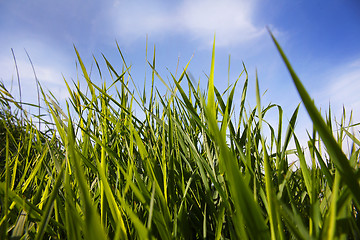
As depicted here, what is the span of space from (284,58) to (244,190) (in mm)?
132

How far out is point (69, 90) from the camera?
844mm

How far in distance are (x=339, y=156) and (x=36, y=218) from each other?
49cm

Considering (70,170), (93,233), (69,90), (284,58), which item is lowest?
(93,233)

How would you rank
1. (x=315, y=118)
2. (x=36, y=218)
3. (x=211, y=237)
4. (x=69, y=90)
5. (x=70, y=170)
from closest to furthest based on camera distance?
1. (x=315, y=118)
2. (x=36, y=218)
3. (x=211, y=237)
4. (x=70, y=170)
5. (x=69, y=90)

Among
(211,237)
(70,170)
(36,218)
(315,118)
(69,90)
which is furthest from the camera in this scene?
(69,90)

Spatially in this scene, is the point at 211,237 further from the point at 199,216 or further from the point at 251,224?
the point at 251,224

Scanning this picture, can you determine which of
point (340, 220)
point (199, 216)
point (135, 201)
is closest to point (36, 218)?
point (135, 201)

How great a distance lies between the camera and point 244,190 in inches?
8.9

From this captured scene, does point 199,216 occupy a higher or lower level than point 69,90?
lower

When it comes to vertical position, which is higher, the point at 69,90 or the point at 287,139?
the point at 69,90

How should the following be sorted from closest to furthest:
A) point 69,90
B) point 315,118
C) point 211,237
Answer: point 315,118 < point 211,237 < point 69,90

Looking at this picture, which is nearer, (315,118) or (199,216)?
(315,118)

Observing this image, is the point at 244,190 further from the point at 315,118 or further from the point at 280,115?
the point at 280,115

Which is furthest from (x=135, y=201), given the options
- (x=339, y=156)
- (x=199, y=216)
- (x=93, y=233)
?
(x=339, y=156)
